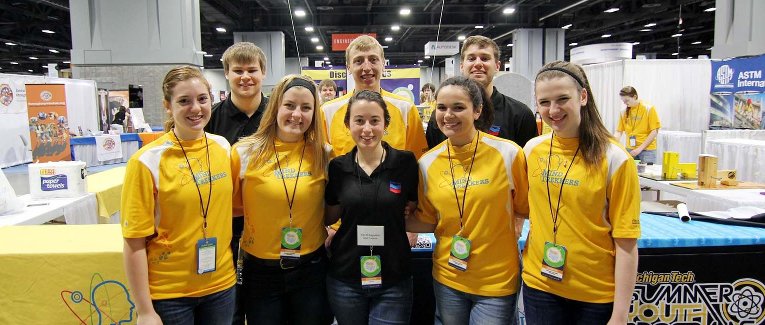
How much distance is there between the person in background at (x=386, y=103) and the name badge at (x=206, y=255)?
3.19 feet

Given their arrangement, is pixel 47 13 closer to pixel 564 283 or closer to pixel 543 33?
pixel 543 33

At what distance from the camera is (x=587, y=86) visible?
1674 millimetres

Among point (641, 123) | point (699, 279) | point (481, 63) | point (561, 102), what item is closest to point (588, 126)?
point (561, 102)

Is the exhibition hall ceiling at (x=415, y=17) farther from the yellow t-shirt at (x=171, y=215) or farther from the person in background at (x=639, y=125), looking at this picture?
the yellow t-shirt at (x=171, y=215)

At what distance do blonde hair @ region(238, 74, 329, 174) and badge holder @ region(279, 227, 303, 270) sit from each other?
9.6 inches

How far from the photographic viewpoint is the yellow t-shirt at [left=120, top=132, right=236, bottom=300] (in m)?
1.56

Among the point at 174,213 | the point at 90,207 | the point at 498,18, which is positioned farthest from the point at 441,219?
the point at 498,18

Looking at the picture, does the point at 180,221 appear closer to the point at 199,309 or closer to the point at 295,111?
the point at 199,309

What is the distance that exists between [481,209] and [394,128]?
0.87 metres

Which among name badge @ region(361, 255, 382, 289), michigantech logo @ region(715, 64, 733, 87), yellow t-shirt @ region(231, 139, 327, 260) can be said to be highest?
michigantech logo @ region(715, 64, 733, 87)

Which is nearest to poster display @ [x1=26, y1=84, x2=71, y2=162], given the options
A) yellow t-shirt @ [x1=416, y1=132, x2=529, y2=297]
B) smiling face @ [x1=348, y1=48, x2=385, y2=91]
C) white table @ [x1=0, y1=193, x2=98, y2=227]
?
white table @ [x1=0, y1=193, x2=98, y2=227]

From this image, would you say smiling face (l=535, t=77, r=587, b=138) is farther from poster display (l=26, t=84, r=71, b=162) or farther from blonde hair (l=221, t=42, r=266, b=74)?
poster display (l=26, t=84, r=71, b=162)

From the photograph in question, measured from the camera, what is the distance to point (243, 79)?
2.33m

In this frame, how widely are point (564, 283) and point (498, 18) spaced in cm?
1532
